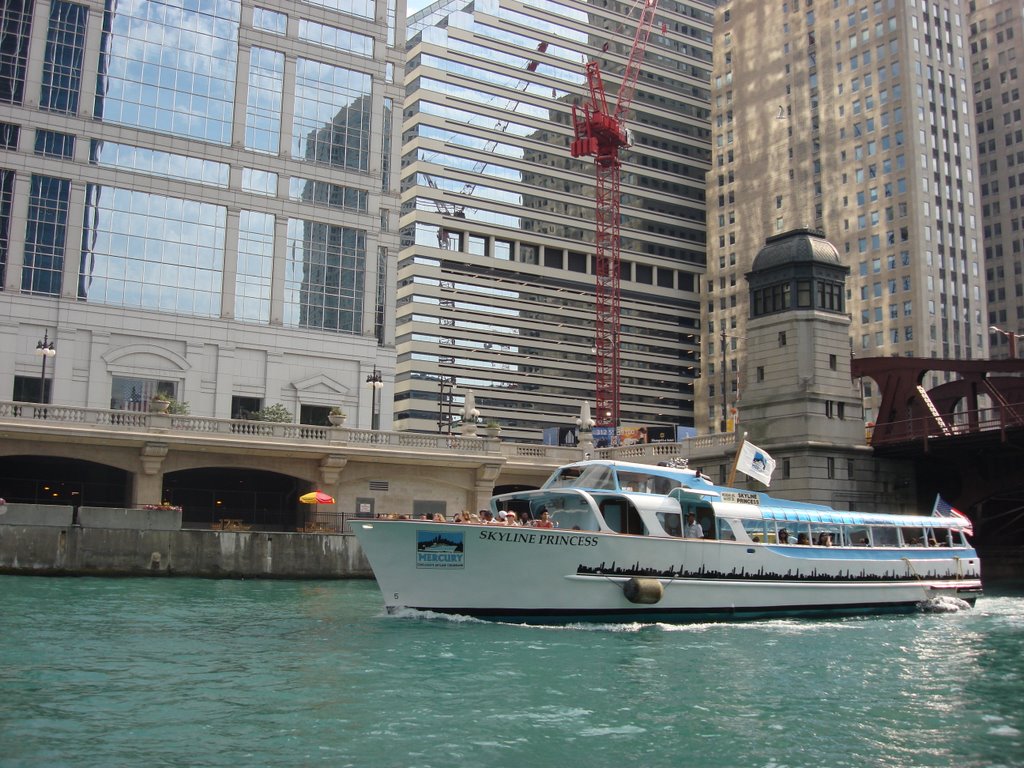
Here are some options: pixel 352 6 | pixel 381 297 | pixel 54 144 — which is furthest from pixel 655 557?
pixel 352 6

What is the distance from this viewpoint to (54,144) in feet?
215

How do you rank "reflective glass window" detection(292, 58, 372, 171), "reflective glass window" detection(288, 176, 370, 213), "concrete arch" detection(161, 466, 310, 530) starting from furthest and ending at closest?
"reflective glass window" detection(292, 58, 372, 171) → "reflective glass window" detection(288, 176, 370, 213) → "concrete arch" detection(161, 466, 310, 530)

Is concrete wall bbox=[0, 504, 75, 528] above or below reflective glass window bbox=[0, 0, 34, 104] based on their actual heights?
below

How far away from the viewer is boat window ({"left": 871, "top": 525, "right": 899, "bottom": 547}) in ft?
123

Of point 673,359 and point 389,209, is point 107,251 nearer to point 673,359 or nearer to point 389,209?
point 389,209

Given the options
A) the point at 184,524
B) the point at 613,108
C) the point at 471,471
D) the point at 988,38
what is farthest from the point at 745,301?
the point at 184,524

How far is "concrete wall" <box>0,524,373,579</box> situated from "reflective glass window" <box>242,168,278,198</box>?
32388mm

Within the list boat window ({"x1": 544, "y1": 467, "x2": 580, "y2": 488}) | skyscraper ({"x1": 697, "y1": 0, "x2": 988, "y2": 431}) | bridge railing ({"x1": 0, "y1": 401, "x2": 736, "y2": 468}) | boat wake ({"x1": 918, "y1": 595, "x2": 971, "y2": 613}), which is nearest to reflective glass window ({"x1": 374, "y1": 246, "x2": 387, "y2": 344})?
bridge railing ({"x1": 0, "y1": 401, "x2": 736, "y2": 468})

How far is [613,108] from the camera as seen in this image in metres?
146

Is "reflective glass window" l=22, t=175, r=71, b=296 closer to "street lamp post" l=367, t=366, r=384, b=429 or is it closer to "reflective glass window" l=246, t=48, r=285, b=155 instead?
"reflective glass window" l=246, t=48, r=285, b=155

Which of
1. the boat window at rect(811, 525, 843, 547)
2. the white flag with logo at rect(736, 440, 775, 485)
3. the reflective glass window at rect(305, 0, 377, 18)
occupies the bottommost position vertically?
the boat window at rect(811, 525, 843, 547)

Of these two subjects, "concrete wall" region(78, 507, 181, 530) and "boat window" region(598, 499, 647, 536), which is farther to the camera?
"concrete wall" region(78, 507, 181, 530)

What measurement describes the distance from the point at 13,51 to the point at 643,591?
189 feet

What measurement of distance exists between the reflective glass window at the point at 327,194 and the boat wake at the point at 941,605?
1993 inches
